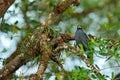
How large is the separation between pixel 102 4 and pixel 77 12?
706 mm

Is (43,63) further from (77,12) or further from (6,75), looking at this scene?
(77,12)

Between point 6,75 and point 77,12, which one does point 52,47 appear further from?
point 77,12

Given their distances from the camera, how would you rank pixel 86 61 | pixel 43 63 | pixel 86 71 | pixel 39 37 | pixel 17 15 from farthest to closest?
pixel 17 15 → pixel 39 37 → pixel 43 63 → pixel 86 61 → pixel 86 71

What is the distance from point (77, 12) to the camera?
4719 millimetres

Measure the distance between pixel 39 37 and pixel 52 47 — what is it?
107mm

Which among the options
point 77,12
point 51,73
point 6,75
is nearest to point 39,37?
point 6,75

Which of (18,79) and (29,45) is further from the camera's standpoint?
(18,79)

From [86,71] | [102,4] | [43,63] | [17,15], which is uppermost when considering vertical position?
[102,4]

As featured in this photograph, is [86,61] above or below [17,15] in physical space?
below

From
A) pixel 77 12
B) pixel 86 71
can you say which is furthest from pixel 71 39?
pixel 77 12

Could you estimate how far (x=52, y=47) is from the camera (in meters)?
2.64

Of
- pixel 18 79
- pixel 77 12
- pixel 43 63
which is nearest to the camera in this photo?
pixel 43 63

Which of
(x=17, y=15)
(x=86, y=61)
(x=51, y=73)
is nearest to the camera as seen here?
(x=86, y=61)

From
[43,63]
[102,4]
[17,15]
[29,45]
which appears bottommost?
[43,63]
